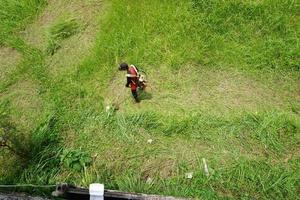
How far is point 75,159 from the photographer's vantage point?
6.58m

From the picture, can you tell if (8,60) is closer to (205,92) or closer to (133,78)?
(133,78)

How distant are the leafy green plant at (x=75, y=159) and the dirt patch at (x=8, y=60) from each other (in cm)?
241

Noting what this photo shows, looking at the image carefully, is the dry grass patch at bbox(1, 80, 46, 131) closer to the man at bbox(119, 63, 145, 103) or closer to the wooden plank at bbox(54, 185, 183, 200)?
the man at bbox(119, 63, 145, 103)

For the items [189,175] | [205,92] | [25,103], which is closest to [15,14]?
[25,103]

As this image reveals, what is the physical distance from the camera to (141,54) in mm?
8031

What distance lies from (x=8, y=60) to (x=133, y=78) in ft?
9.93

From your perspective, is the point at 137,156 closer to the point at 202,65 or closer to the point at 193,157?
the point at 193,157

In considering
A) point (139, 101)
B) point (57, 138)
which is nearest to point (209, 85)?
point (139, 101)

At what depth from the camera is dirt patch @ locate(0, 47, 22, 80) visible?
26.4ft

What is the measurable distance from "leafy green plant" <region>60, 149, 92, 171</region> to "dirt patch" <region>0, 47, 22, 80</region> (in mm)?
2410

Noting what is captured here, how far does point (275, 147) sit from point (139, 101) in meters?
2.54

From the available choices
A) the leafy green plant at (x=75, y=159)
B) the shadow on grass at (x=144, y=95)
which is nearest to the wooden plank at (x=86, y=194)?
the leafy green plant at (x=75, y=159)

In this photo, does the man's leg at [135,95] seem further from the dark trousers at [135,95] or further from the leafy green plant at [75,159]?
the leafy green plant at [75,159]

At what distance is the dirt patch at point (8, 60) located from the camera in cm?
804
